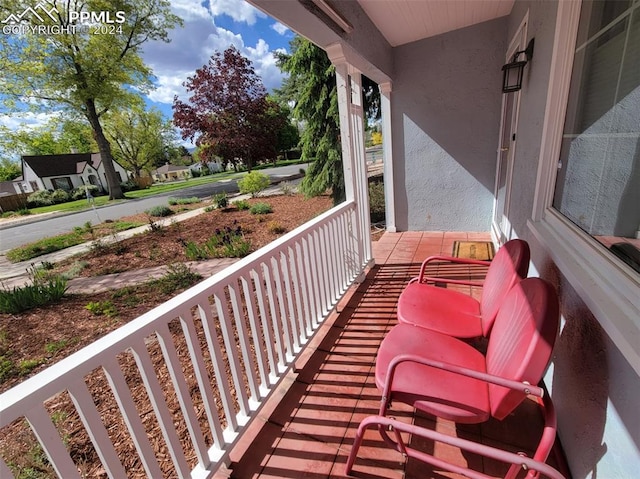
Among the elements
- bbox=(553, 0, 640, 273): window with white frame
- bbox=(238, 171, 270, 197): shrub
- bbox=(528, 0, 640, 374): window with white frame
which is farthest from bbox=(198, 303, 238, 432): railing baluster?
bbox=(238, 171, 270, 197): shrub

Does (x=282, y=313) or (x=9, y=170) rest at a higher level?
(x=9, y=170)

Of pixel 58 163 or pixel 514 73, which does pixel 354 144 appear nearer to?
pixel 514 73

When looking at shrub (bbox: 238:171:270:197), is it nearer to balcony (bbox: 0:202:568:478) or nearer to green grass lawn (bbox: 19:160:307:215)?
green grass lawn (bbox: 19:160:307:215)

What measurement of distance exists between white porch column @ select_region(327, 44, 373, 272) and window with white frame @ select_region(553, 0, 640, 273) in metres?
1.58

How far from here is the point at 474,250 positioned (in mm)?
3480

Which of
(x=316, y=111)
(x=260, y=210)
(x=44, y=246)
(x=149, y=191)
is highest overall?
(x=316, y=111)

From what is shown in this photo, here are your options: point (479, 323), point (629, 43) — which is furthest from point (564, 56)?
point (479, 323)

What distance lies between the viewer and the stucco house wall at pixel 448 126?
11.4ft

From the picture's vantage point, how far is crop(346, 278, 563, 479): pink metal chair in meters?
0.83

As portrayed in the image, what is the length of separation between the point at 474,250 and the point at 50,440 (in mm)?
3832

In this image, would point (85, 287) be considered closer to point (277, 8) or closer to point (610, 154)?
point (277, 8)

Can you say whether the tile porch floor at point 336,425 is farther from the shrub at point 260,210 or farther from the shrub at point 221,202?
the shrub at point 221,202

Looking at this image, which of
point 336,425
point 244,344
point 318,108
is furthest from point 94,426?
point 318,108

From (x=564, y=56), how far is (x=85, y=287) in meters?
5.61
